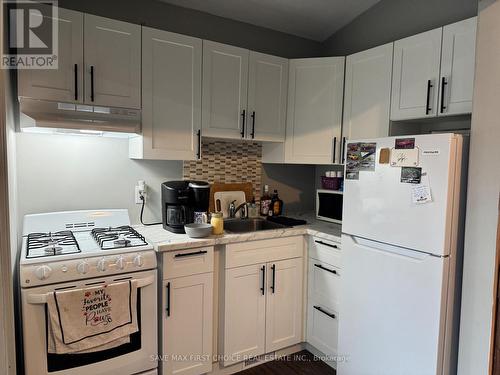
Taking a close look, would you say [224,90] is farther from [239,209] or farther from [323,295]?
[323,295]

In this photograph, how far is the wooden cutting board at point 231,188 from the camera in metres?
2.71

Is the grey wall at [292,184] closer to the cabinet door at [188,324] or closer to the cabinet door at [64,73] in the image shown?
the cabinet door at [188,324]

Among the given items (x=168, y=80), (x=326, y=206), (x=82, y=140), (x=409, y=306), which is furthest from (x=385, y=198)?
(x=82, y=140)

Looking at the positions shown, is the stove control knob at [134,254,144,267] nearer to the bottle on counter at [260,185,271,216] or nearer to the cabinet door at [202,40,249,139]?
the cabinet door at [202,40,249,139]

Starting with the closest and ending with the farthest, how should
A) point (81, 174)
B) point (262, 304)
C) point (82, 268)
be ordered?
point (82, 268), point (81, 174), point (262, 304)

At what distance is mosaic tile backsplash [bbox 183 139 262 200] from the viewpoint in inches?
104

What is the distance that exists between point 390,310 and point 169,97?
182 cm

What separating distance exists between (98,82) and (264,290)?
1.67 metres

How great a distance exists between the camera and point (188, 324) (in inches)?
80.5

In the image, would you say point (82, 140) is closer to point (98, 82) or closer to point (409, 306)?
point (98, 82)

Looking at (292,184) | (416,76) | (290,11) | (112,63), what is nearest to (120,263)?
(112,63)

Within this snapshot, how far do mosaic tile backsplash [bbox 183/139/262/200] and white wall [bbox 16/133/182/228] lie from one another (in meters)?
0.22

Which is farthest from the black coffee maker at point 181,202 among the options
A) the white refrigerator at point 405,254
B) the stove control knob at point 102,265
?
the white refrigerator at point 405,254

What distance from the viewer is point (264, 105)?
2.59 meters
